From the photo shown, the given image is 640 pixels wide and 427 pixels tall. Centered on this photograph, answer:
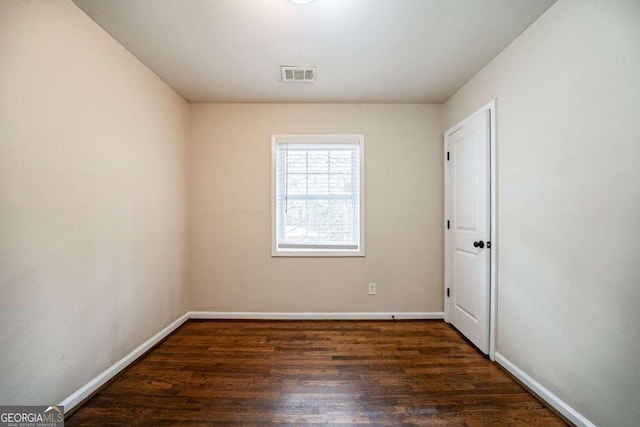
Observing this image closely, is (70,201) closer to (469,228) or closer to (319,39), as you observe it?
(319,39)

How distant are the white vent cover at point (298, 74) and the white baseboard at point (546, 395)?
9.53 feet

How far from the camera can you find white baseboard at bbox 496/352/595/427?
4.46 ft

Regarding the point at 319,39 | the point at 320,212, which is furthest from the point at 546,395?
the point at 319,39

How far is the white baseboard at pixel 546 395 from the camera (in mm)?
1360

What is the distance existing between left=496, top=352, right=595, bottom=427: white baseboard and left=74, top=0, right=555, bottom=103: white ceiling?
8.04 feet

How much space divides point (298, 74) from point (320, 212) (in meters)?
1.48

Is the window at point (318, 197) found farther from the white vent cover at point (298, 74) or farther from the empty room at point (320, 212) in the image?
the white vent cover at point (298, 74)

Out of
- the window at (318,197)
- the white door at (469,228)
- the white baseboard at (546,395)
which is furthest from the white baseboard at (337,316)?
the white baseboard at (546,395)

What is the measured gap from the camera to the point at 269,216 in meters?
2.83

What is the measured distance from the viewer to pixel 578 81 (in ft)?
4.50

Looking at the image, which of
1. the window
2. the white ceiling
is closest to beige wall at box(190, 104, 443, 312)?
the window

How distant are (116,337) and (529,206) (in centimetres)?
322

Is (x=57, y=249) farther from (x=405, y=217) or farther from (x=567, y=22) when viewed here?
(x=567, y=22)

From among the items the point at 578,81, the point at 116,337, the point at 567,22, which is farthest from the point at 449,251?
the point at 116,337
